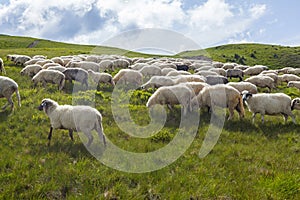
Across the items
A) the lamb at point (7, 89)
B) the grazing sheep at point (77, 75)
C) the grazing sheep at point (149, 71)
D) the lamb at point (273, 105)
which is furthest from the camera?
the grazing sheep at point (149, 71)

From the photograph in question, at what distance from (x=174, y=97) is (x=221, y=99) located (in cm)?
225

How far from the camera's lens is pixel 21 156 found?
749 centimetres

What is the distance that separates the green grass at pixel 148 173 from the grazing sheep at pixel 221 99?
2.05m

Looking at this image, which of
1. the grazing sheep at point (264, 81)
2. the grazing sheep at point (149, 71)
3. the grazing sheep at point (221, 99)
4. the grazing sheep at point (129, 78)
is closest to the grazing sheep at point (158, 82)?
the grazing sheep at point (129, 78)

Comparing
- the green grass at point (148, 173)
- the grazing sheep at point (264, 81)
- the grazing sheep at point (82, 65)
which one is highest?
the grazing sheep at point (82, 65)

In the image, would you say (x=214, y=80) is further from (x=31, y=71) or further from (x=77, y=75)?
(x=31, y=71)

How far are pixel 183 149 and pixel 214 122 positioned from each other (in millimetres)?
3668

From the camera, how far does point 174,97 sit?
541 inches

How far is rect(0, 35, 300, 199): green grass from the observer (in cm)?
629

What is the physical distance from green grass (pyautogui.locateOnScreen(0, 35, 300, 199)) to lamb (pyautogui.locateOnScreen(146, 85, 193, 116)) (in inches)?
88.6

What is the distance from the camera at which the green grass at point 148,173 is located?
6289 millimetres

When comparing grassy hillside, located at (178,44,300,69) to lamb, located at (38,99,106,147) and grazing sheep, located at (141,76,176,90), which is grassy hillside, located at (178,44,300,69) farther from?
lamb, located at (38,99,106,147)

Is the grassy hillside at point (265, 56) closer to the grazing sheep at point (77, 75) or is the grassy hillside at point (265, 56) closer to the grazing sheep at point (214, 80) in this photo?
the grazing sheep at point (214, 80)

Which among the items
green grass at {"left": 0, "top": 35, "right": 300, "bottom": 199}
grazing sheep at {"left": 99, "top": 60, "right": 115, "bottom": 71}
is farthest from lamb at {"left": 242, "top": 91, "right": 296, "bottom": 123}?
grazing sheep at {"left": 99, "top": 60, "right": 115, "bottom": 71}
